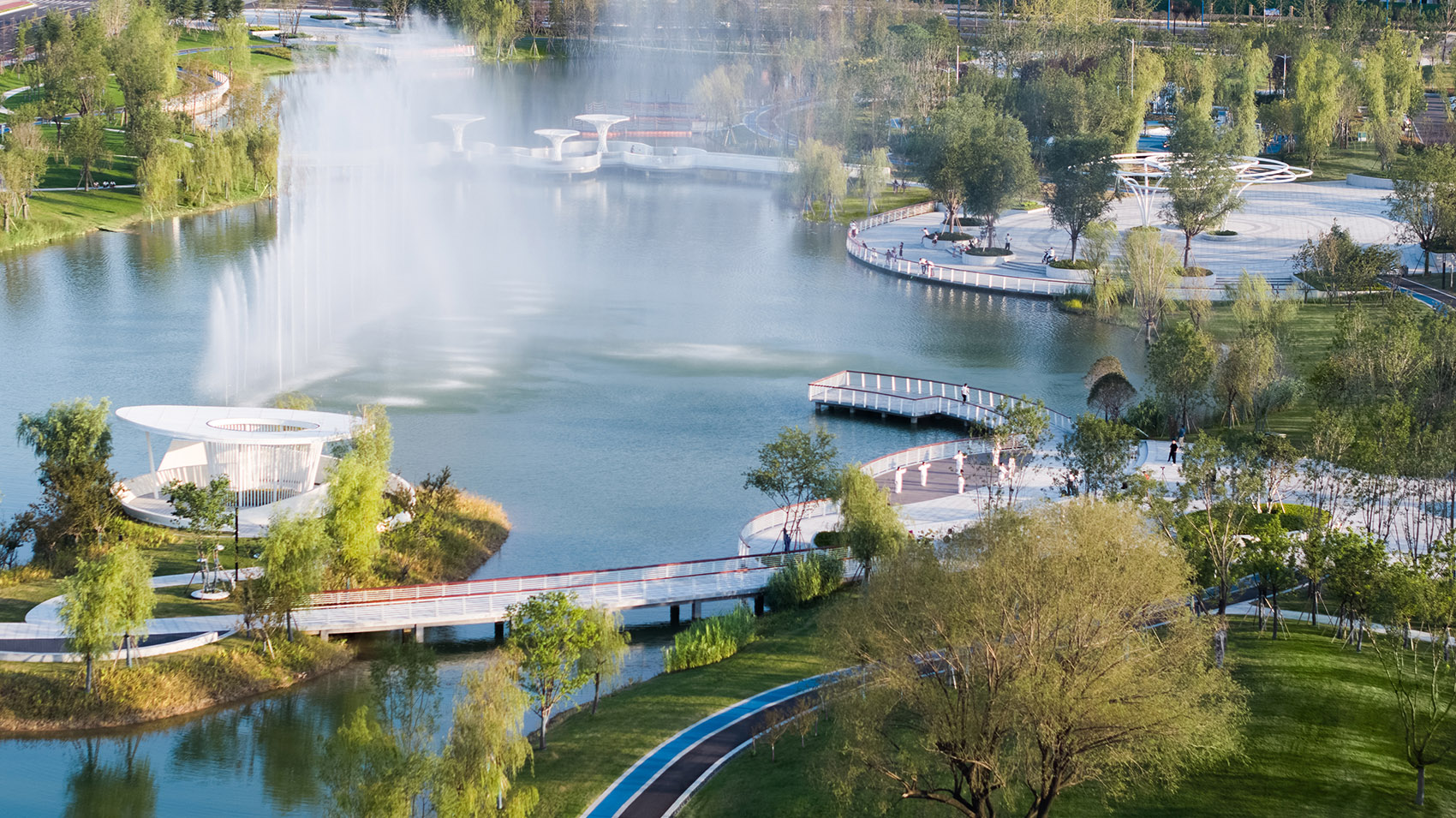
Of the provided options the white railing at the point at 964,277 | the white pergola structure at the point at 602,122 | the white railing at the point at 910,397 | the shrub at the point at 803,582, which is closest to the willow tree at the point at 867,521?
the shrub at the point at 803,582

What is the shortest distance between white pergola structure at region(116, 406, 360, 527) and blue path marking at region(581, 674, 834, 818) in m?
17.2

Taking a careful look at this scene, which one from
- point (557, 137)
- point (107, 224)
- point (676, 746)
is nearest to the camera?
point (676, 746)

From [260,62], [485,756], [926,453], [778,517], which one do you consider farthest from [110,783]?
[260,62]

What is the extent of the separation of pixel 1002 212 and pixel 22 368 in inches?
2588

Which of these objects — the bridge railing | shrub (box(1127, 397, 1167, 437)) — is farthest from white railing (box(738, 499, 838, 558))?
shrub (box(1127, 397, 1167, 437))

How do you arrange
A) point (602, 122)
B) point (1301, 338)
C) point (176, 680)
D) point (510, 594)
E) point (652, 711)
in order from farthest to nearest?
1. point (602, 122)
2. point (1301, 338)
3. point (510, 594)
4. point (176, 680)
5. point (652, 711)

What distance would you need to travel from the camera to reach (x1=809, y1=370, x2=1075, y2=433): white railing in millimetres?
66875

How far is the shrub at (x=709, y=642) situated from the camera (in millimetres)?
45188

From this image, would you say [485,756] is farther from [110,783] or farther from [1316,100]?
[1316,100]

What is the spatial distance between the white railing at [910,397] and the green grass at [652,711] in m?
21.3

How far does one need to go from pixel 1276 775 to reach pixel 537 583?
21.5 meters

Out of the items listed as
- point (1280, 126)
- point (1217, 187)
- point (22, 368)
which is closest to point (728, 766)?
point (22, 368)

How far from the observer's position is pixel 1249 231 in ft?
345

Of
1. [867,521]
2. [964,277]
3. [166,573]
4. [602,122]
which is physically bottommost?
[166,573]
